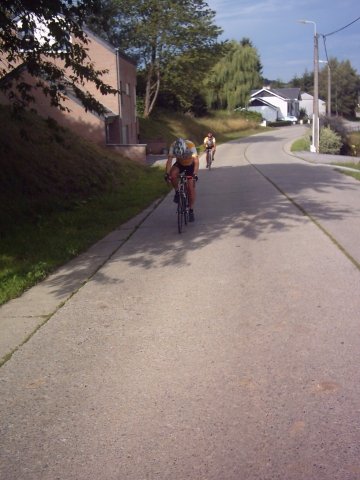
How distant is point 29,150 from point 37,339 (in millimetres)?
11700

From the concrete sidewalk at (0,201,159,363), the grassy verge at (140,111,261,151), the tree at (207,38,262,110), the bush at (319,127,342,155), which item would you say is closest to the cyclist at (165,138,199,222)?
the concrete sidewalk at (0,201,159,363)

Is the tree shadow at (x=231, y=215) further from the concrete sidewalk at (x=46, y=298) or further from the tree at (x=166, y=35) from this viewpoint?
the tree at (x=166, y=35)

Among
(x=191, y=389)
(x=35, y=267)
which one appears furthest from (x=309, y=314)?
(x=35, y=267)

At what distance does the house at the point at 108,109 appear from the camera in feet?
92.7

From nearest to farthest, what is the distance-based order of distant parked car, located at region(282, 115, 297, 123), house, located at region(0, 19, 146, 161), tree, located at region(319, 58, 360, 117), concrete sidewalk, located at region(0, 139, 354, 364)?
concrete sidewalk, located at region(0, 139, 354, 364) < house, located at region(0, 19, 146, 161) < distant parked car, located at region(282, 115, 297, 123) < tree, located at region(319, 58, 360, 117)

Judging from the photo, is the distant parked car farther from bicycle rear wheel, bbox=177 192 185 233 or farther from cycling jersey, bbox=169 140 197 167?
bicycle rear wheel, bbox=177 192 185 233

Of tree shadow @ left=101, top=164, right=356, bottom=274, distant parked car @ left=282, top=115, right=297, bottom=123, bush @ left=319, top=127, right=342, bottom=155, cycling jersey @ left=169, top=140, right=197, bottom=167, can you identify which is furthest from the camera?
distant parked car @ left=282, top=115, right=297, bottom=123

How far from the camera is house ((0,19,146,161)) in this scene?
28250 millimetres

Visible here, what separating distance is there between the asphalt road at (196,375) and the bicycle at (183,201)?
1.95m

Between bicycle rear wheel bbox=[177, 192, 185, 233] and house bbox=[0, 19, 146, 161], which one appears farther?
house bbox=[0, 19, 146, 161]

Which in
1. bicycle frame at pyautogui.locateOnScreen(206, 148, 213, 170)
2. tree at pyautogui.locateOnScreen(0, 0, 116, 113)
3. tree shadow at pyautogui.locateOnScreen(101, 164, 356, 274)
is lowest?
tree shadow at pyautogui.locateOnScreen(101, 164, 356, 274)

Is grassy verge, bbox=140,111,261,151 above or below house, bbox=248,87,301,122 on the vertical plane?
below

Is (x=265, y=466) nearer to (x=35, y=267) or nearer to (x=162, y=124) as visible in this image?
(x=35, y=267)

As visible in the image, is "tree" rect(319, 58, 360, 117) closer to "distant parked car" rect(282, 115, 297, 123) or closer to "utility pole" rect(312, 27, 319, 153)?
"distant parked car" rect(282, 115, 297, 123)
